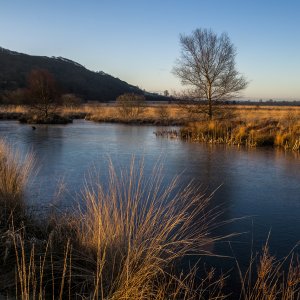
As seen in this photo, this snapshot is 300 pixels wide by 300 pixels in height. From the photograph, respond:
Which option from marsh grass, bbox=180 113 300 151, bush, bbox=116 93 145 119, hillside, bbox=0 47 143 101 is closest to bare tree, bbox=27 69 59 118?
bush, bbox=116 93 145 119

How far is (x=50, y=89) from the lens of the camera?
34.4m

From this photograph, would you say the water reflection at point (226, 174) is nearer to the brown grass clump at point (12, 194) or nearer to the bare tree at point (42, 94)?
the brown grass clump at point (12, 194)

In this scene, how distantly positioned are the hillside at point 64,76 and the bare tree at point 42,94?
55.6 metres

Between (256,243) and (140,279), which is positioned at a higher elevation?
(140,279)

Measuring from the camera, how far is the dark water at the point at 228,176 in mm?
6105

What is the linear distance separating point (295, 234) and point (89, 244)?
3225 millimetres

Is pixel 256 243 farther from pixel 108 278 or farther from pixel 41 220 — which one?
pixel 41 220

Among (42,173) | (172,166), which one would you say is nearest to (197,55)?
(172,166)

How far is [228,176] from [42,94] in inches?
1036

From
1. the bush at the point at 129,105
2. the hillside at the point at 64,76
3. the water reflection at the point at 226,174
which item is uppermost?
the hillside at the point at 64,76

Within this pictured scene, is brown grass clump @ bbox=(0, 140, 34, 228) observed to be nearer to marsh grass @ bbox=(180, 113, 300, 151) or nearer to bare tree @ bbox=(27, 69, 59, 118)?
marsh grass @ bbox=(180, 113, 300, 151)

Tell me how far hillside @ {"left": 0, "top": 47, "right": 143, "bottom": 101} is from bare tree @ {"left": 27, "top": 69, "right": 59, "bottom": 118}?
55553 millimetres

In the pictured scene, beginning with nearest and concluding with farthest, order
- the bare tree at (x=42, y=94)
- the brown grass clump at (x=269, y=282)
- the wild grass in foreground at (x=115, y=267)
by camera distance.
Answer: the brown grass clump at (x=269, y=282)
the wild grass in foreground at (x=115, y=267)
the bare tree at (x=42, y=94)

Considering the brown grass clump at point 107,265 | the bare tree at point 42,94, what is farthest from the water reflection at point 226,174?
the bare tree at point 42,94
